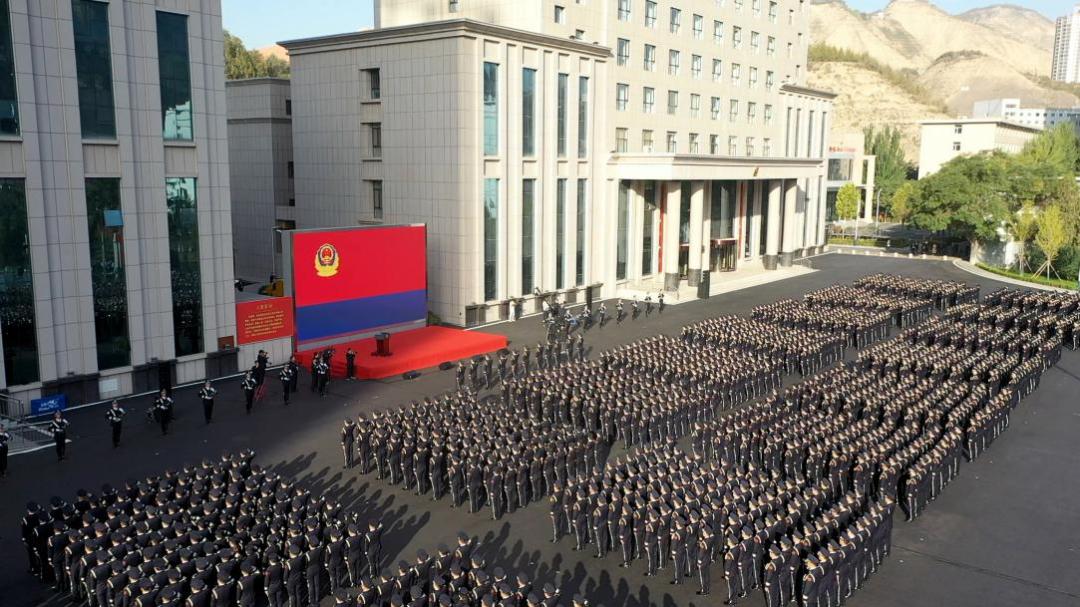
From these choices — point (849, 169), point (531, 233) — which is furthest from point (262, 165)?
point (849, 169)

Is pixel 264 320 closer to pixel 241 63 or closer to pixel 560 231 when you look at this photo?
pixel 560 231

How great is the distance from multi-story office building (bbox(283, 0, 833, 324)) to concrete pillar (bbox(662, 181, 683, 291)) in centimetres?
8

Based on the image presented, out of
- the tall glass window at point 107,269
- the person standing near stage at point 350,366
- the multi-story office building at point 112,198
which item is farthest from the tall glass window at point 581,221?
the tall glass window at point 107,269

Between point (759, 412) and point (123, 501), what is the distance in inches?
605

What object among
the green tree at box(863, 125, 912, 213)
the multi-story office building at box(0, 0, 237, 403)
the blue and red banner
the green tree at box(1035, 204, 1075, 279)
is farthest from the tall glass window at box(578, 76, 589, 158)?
the green tree at box(863, 125, 912, 213)

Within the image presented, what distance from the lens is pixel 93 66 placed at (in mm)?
24594

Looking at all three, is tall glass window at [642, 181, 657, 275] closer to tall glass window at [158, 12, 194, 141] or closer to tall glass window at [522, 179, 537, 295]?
tall glass window at [522, 179, 537, 295]

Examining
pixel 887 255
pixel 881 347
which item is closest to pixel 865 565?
pixel 881 347

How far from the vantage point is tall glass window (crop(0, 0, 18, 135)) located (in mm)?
22797

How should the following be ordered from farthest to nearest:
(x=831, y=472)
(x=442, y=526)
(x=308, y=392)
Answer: (x=308, y=392) < (x=831, y=472) < (x=442, y=526)

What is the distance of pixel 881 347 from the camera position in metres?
30.4

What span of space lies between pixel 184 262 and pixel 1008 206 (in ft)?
186

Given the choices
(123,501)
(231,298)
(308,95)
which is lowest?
(123,501)

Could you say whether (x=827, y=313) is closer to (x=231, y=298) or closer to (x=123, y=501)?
(x=231, y=298)
